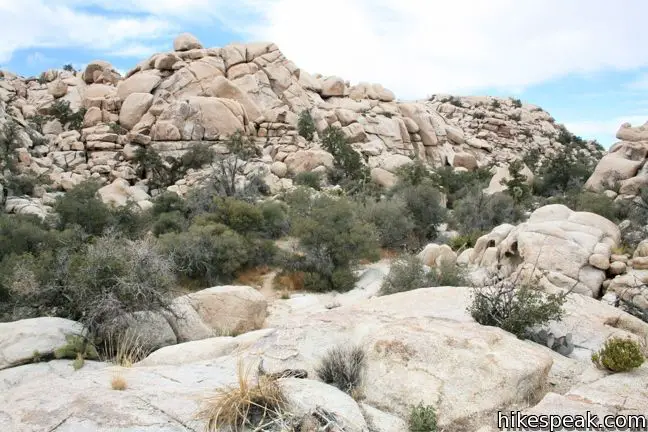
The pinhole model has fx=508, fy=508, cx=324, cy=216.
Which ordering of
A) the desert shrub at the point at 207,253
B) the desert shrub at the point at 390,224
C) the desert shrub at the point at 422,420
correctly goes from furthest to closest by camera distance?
the desert shrub at the point at 390,224 → the desert shrub at the point at 207,253 → the desert shrub at the point at 422,420

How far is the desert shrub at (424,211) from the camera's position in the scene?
23.5 meters

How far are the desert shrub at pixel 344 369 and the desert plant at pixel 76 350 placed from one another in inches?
163

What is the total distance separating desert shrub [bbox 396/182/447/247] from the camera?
77.0 ft

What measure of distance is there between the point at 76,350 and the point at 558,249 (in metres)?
11.1

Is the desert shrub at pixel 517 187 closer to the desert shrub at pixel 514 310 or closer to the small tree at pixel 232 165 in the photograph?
the small tree at pixel 232 165

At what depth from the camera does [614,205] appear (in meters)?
19.9

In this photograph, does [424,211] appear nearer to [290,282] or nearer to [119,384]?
[290,282]

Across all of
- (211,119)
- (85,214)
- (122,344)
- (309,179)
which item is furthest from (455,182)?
(122,344)

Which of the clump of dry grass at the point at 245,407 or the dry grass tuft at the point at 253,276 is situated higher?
the clump of dry grass at the point at 245,407

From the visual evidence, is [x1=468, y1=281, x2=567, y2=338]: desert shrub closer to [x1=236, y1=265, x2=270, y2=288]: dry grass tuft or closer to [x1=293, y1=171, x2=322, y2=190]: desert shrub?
[x1=236, y1=265, x2=270, y2=288]: dry grass tuft

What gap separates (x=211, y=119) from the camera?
122ft

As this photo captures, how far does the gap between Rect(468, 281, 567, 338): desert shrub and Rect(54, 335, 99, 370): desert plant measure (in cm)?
594

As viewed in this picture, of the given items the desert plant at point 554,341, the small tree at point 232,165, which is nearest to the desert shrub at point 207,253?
the small tree at point 232,165

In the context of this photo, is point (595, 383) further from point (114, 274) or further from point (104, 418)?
point (114, 274)
